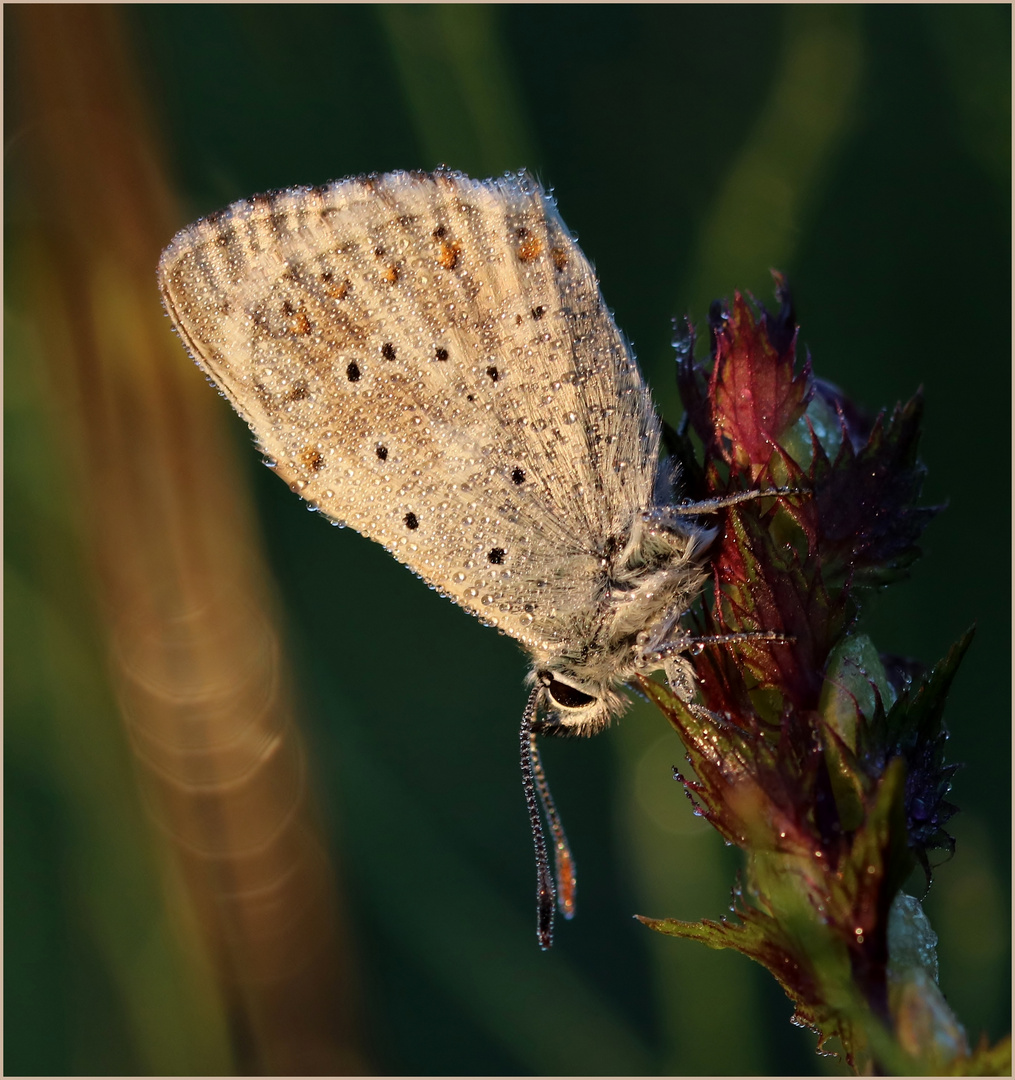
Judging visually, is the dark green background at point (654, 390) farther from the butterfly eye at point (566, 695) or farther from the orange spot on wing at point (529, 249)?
the orange spot on wing at point (529, 249)

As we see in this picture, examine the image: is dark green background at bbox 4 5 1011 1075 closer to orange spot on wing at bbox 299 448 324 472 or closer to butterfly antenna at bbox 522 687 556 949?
butterfly antenna at bbox 522 687 556 949

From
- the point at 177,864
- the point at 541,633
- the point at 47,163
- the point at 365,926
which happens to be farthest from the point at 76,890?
the point at 47,163

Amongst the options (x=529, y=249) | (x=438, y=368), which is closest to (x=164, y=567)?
(x=438, y=368)

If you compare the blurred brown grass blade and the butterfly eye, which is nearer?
the butterfly eye

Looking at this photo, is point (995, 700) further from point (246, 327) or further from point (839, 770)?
point (246, 327)

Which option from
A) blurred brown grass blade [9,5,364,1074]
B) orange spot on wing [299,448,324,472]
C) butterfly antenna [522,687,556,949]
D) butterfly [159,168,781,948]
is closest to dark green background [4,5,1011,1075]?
blurred brown grass blade [9,5,364,1074]

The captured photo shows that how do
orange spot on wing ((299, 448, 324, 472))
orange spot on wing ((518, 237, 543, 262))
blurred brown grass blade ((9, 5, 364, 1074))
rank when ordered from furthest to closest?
blurred brown grass blade ((9, 5, 364, 1074)), orange spot on wing ((299, 448, 324, 472)), orange spot on wing ((518, 237, 543, 262))

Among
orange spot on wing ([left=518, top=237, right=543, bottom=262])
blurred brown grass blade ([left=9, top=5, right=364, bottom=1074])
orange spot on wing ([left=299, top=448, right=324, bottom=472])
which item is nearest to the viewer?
orange spot on wing ([left=518, top=237, right=543, bottom=262])
